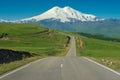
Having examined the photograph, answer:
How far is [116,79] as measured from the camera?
65.7 ft

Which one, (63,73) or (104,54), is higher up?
(63,73)

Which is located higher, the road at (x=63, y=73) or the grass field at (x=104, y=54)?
the road at (x=63, y=73)

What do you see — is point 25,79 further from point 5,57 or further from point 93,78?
point 5,57

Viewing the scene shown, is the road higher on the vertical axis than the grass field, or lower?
higher

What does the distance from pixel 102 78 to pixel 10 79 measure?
5.73 m

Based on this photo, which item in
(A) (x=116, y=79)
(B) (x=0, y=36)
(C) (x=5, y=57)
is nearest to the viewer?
(A) (x=116, y=79)

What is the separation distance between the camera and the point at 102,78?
2073cm

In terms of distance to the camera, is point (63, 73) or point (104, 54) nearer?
point (63, 73)

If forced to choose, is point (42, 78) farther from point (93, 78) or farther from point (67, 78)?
point (93, 78)

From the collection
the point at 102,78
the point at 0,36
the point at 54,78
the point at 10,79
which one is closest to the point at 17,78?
the point at 10,79

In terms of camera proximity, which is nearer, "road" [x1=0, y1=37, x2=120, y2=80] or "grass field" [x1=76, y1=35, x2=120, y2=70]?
"road" [x1=0, y1=37, x2=120, y2=80]

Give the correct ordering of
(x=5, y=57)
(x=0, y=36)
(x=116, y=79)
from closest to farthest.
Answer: (x=116, y=79), (x=5, y=57), (x=0, y=36)

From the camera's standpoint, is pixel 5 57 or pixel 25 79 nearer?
pixel 25 79

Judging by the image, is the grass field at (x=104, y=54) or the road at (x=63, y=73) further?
the grass field at (x=104, y=54)
